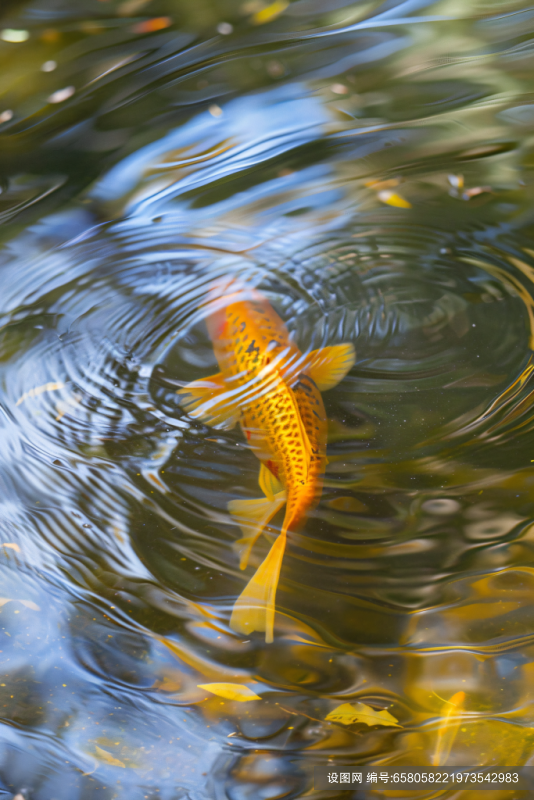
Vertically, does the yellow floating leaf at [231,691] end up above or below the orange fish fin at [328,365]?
below

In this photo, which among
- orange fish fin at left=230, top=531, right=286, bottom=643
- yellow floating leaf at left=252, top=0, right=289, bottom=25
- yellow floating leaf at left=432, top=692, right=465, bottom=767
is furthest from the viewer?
yellow floating leaf at left=252, top=0, right=289, bottom=25

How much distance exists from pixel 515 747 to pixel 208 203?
1586 mm

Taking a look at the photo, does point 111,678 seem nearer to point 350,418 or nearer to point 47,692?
point 47,692

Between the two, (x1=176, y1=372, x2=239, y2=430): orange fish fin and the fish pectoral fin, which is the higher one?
(x1=176, y1=372, x2=239, y2=430): orange fish fin

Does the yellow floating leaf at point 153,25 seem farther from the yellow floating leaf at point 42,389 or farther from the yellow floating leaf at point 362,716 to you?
the yellow floating leaf at point 362,716

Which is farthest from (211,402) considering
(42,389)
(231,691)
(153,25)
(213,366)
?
(153,25)

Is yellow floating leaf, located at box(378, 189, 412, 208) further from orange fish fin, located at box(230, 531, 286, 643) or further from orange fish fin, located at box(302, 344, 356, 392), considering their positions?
orange fish fin, located at box(230, 531, 286, 643)

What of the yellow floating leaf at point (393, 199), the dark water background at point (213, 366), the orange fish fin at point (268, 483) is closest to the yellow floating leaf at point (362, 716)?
the dark water background at point (213, 366)

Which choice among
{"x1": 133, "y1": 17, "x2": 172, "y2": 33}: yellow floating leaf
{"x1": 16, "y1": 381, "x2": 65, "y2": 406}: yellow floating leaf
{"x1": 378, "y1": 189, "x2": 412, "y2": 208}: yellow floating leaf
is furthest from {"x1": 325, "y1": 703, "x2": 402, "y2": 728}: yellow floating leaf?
{"x1": 133, "y1": 17, "x2": 172, "y2": 33}: yellow floating leaf

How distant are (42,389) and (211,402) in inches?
18.4

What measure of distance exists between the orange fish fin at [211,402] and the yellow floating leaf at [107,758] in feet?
2.57

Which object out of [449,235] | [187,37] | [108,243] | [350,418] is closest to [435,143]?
[449,235]

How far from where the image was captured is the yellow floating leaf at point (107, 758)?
3.77 feet

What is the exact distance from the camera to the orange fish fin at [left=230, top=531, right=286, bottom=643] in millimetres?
1251
